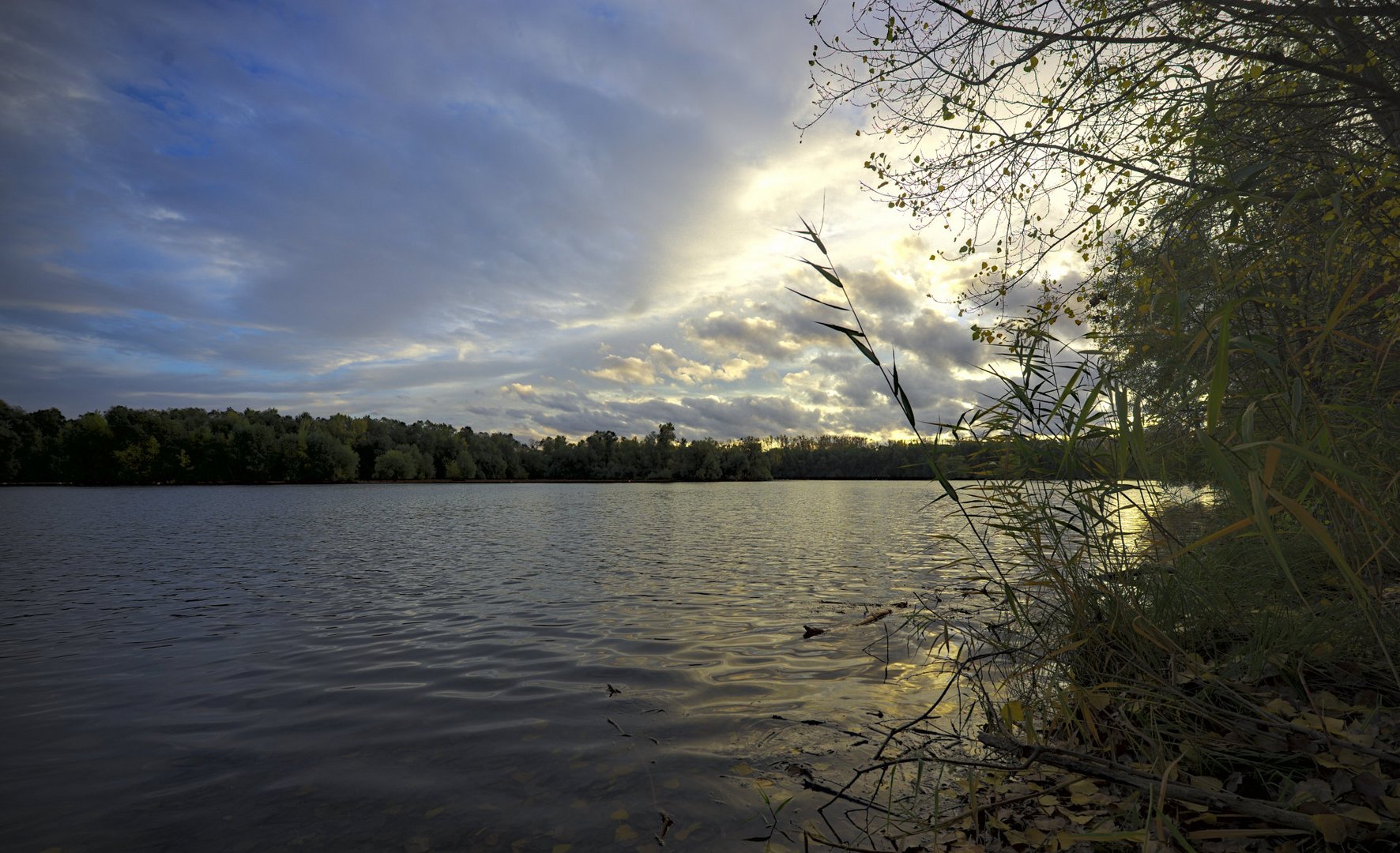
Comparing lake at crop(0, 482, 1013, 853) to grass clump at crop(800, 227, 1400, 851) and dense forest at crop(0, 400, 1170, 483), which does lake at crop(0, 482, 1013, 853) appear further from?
dense forest at crop(0, 400, 1170, 483)

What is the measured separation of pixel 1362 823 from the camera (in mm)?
2773

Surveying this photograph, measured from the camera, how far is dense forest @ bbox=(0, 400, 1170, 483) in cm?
9856

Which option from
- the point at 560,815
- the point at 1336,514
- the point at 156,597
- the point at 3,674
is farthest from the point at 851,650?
the point at 156,597

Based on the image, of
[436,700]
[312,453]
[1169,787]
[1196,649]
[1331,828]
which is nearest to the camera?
[1331,828]

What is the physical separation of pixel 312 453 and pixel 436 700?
396 ft

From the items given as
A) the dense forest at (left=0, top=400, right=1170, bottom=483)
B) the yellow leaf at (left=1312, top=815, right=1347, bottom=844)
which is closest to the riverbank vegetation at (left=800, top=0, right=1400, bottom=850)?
the yellow leaf at (left=1312, top=815, right=1347, bottom=844)

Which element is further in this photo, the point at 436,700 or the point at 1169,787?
the point at 436,700

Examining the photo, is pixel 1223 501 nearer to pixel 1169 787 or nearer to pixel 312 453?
pixel 1169 787

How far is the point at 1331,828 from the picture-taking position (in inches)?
103

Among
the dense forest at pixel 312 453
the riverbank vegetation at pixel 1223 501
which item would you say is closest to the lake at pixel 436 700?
the riverbank vegetation at pixel 1223 501

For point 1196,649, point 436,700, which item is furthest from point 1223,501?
point 436,700

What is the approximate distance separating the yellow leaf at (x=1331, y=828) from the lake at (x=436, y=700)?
2.66m

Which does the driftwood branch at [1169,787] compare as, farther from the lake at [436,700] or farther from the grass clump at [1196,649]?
the lake at [436,700]

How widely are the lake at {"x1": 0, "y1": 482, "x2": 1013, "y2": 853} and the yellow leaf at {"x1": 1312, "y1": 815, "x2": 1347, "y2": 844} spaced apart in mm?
2659
